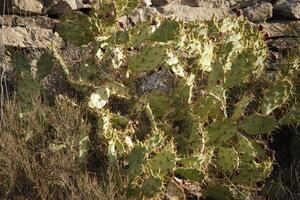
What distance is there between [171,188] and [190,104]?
2.15 feet

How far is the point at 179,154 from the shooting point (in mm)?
4484

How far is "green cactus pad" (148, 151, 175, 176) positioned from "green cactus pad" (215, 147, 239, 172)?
1.79 ft

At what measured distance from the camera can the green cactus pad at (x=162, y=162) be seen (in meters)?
3.97

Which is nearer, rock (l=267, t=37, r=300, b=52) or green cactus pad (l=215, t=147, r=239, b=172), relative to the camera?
green cactus pad (l=215, t=147, r=239, b=172)

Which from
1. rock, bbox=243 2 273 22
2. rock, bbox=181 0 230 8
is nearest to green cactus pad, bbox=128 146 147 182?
rock, bbox=181 0 230 8

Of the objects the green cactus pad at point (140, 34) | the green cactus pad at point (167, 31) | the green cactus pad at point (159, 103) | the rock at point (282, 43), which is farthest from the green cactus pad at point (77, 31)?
the rock at point (282, 43)

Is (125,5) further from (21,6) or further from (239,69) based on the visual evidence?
(21,6)

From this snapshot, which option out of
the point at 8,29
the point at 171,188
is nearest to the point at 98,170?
the point at 171,188

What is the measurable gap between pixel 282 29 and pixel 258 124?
205 cm

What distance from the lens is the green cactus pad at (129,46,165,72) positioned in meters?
4.48

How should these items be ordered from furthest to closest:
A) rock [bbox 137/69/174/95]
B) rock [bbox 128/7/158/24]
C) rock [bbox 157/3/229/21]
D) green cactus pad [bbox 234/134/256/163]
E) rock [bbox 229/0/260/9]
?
1. rock [bbox 229/0/260/9]
2. rock [bbox 157/3/229/21]
3. rock [bbox 128/7/158/24]
4. rock [bbox 137/69/174/95]
5. green cactus pad [bbox 234/134/256/163]

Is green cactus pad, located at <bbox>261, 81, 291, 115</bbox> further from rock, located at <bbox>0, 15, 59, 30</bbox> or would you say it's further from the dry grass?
rock, located at <bbox>0, 15, 59, 30</bbox>

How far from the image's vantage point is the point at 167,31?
4480 mm

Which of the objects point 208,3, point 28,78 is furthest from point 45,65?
point 208,3
